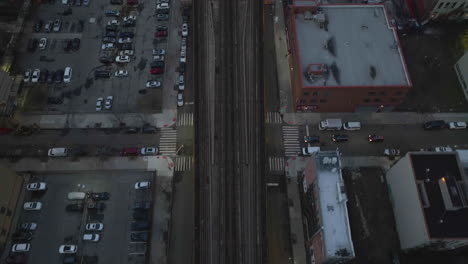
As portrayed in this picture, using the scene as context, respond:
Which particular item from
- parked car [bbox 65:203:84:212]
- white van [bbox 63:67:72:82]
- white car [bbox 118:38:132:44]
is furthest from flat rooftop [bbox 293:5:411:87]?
white van [bbox 63:67:72:82]

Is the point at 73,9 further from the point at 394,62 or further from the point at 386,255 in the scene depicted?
the point at 386,255

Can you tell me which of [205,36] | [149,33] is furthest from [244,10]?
[149,33]

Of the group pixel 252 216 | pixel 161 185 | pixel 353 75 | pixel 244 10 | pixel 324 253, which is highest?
pixel 244 10

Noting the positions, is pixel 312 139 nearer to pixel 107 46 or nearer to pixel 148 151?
pixel 148 151

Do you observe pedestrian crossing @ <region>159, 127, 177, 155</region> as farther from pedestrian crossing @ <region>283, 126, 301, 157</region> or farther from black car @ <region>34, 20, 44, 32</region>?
black car @ <region>34, 20, 44, 32</region>

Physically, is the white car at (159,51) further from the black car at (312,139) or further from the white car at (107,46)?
the black car at (312,139)
